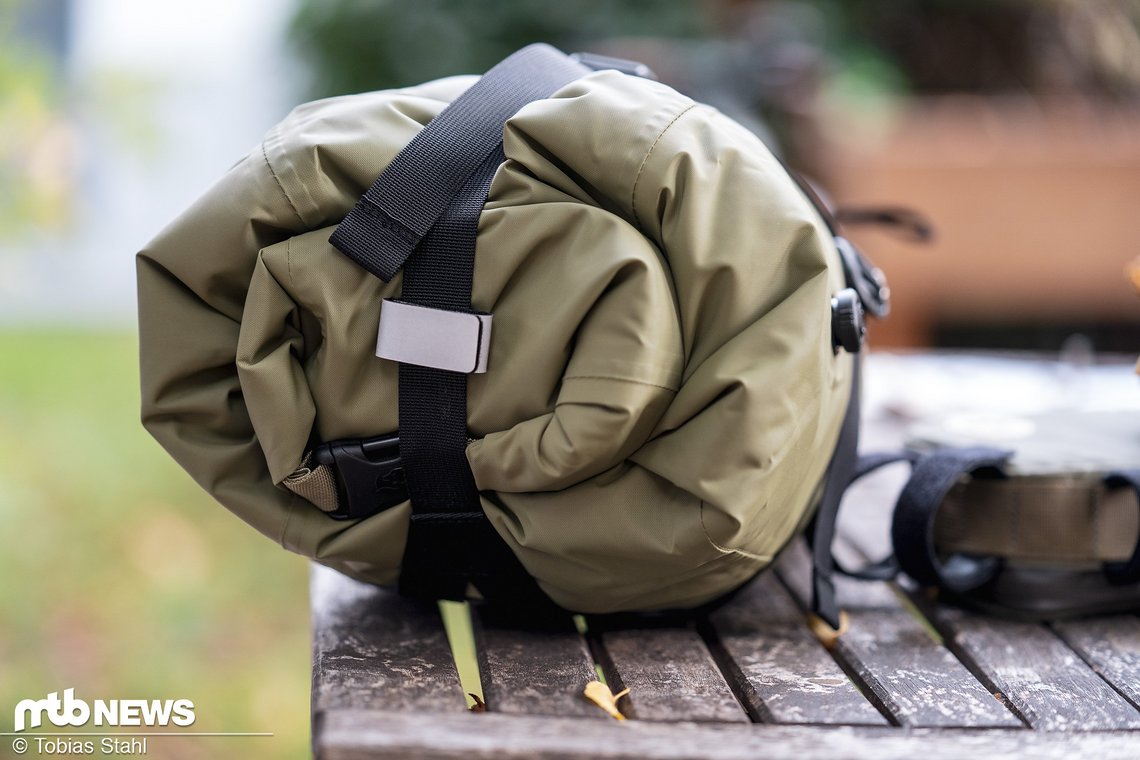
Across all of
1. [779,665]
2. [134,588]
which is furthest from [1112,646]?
[134,588]

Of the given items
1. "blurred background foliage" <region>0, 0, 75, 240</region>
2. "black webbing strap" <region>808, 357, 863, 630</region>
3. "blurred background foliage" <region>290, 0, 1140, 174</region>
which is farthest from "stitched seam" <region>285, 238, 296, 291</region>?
"blurred background foliage" <region>290, 0, 1140, 174</region>

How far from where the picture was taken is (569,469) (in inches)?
36.2

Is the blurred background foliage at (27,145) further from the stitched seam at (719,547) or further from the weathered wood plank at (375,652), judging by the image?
the stitched seam at (719,547)

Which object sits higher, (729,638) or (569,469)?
(569,469)

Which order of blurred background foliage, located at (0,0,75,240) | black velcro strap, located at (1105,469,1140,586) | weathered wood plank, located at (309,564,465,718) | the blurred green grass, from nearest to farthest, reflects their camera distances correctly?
1. weathered wood plank, located at (309,564,465,718)
2. black velcro strap, located at (1105,469,1140,586)
3. blurred background foliage, located at (0,0,75,240)
4. the blurred green grass

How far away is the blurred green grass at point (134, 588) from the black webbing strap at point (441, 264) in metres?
1.52

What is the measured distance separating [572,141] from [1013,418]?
2.44ft

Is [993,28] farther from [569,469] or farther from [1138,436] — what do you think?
[569,469]

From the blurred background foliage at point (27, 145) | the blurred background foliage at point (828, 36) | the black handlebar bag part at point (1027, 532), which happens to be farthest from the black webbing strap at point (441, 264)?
the blurred background foliage at point (828, 36)

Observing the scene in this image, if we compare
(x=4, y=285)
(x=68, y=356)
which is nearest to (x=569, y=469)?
(x=4, y=285)

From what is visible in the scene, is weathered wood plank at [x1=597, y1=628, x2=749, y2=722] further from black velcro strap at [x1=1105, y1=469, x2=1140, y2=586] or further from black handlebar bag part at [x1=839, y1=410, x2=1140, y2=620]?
black velcro strap at [x1=1105, y1=469, x2=1140, y2=586]

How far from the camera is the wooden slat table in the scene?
2.83 ft

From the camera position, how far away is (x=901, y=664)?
1062 mm

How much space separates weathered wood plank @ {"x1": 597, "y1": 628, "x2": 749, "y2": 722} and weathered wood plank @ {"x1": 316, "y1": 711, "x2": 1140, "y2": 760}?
0.03m
